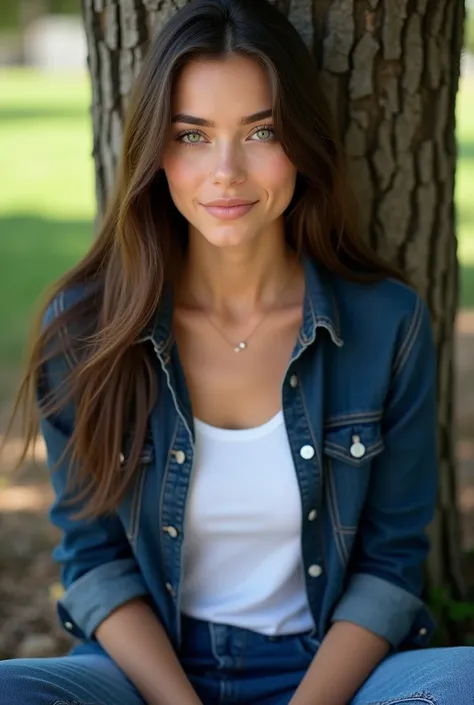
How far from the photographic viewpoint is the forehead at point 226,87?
2.20 m

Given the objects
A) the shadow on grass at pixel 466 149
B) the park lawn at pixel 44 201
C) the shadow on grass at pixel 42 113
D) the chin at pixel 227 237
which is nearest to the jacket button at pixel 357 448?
the chin at pixel 227 237

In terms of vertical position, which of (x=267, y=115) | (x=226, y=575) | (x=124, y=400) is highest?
(x=267, y=115)

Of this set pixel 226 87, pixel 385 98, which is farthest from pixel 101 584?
pixel 385 98

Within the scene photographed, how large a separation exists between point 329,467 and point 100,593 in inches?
24.0

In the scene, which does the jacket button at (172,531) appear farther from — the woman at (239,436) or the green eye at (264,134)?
the green eye at (264,134)

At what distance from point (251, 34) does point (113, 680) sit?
4.67 feet

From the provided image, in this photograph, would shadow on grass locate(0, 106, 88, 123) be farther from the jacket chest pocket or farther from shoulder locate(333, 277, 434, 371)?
the jacket chest pocket

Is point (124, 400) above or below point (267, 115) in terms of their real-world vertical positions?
below

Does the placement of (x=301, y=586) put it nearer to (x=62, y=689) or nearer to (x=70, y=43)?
(x=62, y=689)

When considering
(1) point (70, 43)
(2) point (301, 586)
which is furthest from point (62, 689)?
(1) point (70, 43)

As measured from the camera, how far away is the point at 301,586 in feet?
8.26

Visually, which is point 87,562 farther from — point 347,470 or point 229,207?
point 229,207

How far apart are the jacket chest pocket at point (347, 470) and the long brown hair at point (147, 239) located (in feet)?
1.24

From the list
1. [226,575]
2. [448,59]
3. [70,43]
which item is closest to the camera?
[226,575]
